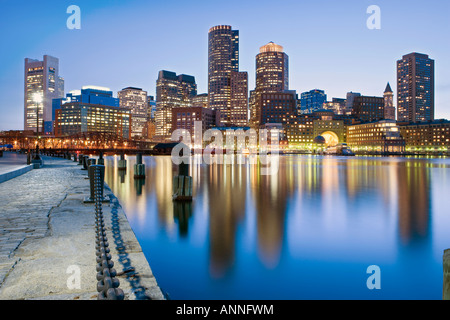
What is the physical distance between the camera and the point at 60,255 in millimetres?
5758

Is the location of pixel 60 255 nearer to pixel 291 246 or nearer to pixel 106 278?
pixel 106 278

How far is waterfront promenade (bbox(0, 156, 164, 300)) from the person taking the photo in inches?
174

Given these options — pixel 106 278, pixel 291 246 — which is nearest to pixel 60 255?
pixel 106 278

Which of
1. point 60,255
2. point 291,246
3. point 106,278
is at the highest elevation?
point 106,278

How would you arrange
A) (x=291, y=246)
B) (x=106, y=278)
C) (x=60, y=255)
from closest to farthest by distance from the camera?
(x=106, y=278) < (x=60, y=255) < (x=291, y=246)

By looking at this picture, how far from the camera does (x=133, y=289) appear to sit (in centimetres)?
458

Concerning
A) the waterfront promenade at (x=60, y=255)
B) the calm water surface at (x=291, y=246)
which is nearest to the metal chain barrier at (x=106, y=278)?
the waterfront promenade at (x=60, y=255)

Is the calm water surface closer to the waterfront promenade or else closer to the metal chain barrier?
the waterfront promenade

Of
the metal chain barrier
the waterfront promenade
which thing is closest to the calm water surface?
the waterfront promenade

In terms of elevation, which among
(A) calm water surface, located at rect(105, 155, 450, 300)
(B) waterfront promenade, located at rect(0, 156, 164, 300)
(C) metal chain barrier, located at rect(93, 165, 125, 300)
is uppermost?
(C) metal chain barrier, located at rect(93, 165, 125, 300)

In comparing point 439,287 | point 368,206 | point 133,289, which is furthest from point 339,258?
point 368,206

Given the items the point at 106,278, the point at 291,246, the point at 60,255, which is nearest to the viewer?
the point at 106,278

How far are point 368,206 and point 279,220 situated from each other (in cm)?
610

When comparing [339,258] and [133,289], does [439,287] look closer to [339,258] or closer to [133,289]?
[339,258]
